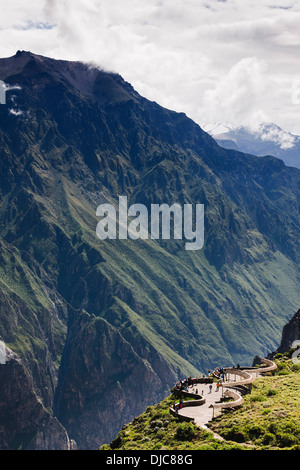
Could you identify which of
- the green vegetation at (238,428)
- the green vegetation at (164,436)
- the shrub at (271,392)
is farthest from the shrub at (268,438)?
the shrub at (271,392)

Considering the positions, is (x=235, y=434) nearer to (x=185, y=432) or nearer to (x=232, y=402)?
(x=185, y=432)

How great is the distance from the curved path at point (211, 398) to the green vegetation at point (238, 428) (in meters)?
1.37

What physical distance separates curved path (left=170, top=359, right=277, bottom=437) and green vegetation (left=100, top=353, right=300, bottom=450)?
1.37m

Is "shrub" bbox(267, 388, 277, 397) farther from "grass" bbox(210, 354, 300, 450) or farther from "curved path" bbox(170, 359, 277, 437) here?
"curved path" bbox(170, 359, 277, 437)

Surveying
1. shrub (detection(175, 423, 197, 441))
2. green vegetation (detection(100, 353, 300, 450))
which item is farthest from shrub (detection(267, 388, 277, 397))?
shrub (detection(175, 423, 197, 441))

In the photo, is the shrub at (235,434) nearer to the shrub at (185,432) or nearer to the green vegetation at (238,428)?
the green vegetation at (238,428)

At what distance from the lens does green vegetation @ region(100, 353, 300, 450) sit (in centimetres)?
7775

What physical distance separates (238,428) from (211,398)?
64.7 feet

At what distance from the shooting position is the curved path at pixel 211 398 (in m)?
90.6

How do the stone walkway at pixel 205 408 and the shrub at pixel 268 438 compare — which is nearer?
the shrub at pixel 268 438

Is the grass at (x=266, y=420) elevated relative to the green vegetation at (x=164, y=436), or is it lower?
elevated
